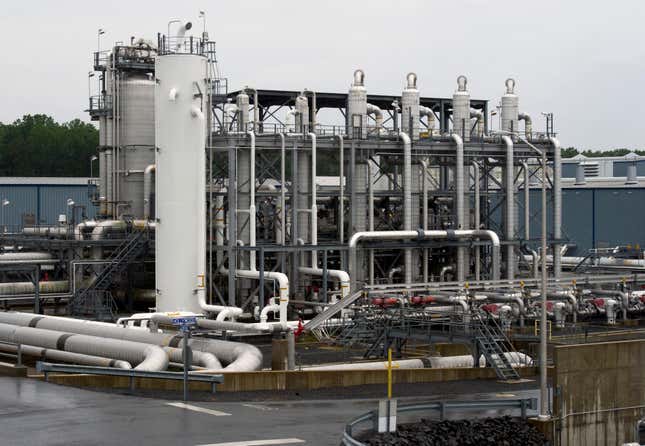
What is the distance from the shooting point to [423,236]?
53.8 meters

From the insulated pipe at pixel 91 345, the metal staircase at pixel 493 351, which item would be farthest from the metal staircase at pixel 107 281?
the metal staircase at pixel 493 351

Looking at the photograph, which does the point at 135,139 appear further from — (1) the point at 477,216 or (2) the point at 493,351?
(2) the point at 493,351

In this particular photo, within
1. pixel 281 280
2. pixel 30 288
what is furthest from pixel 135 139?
pixel 281 280

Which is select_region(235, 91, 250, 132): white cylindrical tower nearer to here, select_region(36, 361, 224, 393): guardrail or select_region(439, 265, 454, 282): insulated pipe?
select_region(439, 265, 454, 282): insulated pipe

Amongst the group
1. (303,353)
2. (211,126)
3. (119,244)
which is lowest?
(303,353)

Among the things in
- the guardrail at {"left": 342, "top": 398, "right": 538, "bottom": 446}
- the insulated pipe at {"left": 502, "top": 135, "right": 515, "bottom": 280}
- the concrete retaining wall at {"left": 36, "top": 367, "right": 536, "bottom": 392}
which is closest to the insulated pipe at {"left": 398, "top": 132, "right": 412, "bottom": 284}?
the insulated pipe at {"left": 502, "top": 135, "right": 515, "bottom": 280}

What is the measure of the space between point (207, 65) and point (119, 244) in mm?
10343

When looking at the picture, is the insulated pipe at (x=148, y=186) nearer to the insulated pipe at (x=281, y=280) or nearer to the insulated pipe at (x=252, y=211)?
the insulated pipe at (x=252, y=211)

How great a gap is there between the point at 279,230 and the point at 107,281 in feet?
28.2

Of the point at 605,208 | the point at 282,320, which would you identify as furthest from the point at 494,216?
the point at 282,320

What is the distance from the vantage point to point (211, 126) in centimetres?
5231

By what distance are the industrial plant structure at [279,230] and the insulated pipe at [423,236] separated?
0.09 m

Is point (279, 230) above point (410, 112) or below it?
below

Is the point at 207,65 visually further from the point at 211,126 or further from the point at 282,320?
the point at 282,320
